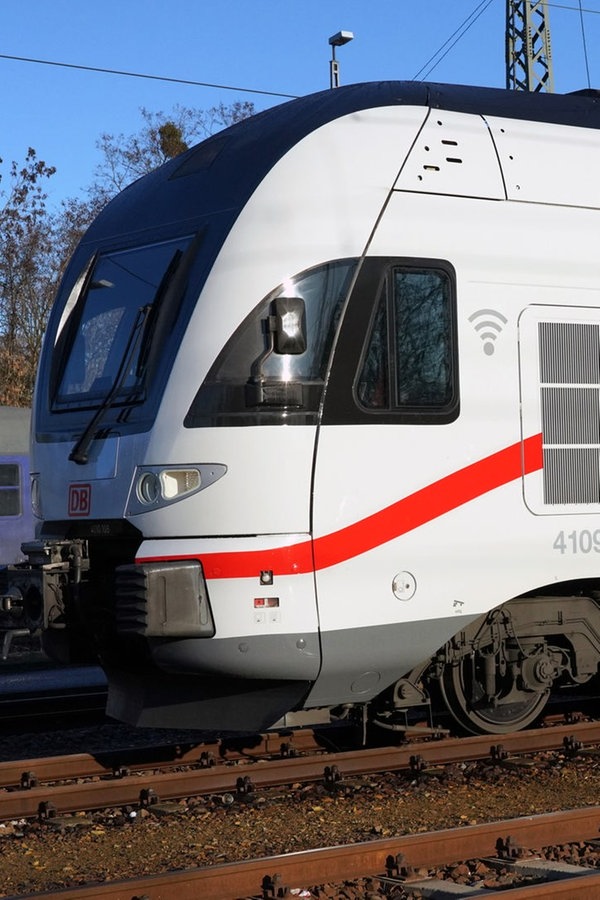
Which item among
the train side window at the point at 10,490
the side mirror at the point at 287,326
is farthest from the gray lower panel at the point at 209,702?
the train side window at the point at 10,490

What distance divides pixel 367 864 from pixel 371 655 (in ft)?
4.75

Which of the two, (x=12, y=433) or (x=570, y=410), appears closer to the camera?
(x=570, y=410)

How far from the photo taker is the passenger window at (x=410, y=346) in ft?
22.5

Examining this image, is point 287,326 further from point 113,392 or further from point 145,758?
point 145,758

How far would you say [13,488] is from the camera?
19141mm

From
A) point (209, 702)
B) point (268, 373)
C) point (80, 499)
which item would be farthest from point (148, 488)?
point (209, 702)

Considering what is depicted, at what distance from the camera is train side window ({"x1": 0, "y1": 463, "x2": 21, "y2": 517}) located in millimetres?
19016

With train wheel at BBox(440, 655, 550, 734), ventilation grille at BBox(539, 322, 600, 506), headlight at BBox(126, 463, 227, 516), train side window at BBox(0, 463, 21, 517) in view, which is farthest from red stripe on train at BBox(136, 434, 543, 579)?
train side window at BBox(0, 463, 21, 517)

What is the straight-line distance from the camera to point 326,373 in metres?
6.67

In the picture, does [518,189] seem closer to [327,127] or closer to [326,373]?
[327,127]

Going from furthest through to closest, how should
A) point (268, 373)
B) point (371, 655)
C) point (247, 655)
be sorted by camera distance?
1. point (371, 655)
2. point (268, 373)
3. point (247, 655)

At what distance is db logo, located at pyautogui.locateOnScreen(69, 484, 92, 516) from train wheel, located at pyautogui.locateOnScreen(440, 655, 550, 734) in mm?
2255

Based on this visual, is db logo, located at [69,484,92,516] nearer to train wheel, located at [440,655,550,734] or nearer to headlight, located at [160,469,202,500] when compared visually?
headlight, located at [160,469,202,500]

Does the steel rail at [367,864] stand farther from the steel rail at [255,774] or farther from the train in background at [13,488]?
the train in background at [13,488]
